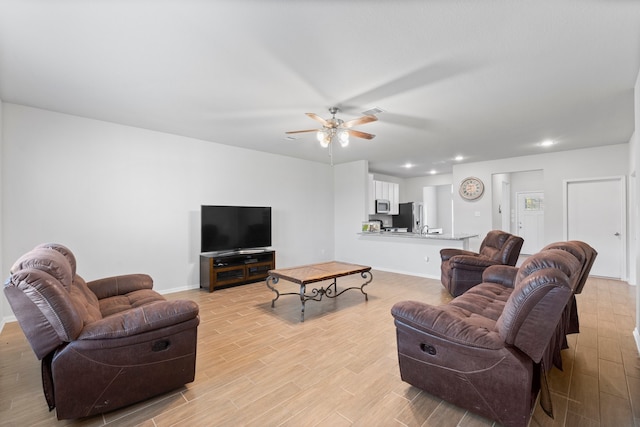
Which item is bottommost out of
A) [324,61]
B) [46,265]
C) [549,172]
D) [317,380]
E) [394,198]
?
[317,380]

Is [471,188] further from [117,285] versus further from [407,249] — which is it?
[117,285]

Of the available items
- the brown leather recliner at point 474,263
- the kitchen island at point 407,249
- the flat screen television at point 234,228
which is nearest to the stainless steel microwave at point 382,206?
the kitchen island at point 407,249

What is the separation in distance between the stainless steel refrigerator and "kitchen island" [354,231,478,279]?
2087mm

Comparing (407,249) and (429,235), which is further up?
(429,235)

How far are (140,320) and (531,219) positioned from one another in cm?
907

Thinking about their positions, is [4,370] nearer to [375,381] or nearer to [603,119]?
[375,381]

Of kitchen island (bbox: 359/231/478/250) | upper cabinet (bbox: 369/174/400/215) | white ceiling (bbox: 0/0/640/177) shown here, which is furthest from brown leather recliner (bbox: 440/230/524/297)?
upper cabinet (bbox: 369/174/400/215)

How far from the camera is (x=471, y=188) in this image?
6.86 metres

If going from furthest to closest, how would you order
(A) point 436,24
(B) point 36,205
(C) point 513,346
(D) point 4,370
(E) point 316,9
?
1. (B) point 36,205
2. (D) point 4,370
3. (A) point 436,24
4. (E) point 316,9
5. (C) point 513,346

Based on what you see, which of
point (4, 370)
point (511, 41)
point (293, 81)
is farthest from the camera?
point (293, 81)

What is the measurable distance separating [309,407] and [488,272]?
2435 millimetres

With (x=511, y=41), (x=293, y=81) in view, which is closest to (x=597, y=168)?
(x=511, y=41)

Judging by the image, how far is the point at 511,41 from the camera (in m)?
2.13

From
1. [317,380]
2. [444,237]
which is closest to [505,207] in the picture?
[444,237]
